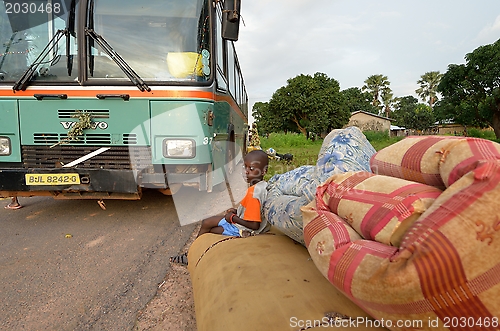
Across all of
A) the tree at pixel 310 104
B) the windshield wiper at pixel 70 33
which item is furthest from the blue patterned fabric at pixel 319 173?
the tree at pixel 310 104

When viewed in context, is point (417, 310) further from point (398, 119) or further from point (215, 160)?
point (398, 119)

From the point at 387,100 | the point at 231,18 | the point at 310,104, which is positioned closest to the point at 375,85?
the point at 387,100

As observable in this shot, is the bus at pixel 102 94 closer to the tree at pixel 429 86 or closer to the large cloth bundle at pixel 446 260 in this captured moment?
the large cloth bundle at pixel 446 260

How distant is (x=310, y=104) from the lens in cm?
3200

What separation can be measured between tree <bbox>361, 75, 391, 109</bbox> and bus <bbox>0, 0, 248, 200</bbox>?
58.8m

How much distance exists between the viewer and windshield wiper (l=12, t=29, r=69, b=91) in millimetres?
3527

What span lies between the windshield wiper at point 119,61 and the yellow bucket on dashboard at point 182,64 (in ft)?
1.18

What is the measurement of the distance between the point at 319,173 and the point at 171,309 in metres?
1.28

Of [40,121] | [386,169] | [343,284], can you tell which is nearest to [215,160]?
[40,121]

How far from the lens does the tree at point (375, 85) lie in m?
56.4

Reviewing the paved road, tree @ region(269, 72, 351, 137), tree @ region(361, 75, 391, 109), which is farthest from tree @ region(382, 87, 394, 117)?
the paved road

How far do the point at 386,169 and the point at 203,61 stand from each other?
9.47ft

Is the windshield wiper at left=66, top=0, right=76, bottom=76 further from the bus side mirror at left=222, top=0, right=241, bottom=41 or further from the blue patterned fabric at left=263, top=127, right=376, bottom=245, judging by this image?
the blue patterned fabric at left=263, top=127, right=376, bottom=245

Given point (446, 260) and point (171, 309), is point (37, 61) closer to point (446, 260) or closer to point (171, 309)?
point (171, 309)
